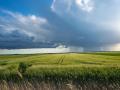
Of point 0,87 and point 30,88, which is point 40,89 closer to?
point 30,88

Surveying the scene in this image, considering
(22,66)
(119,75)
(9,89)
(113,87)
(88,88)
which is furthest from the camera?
(22,66)

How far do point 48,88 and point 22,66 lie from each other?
27.4 meters

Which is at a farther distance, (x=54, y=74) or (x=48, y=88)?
(x=54, y=74)

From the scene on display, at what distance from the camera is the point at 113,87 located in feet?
19.1

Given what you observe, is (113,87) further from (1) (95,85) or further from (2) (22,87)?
(2) (22,87)

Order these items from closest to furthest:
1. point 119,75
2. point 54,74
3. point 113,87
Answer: point 113,87 < point 119,75 < point 54,74

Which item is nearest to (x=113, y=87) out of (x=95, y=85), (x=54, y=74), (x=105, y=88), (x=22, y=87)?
(x=105, y=88)

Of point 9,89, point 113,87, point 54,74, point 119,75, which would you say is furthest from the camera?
point 54,74

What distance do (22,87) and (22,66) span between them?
88.4 ft

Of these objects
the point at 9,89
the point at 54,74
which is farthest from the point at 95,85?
the point at 54,74

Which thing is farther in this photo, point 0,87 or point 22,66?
point 22,66

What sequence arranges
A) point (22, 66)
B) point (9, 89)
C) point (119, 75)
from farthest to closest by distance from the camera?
point (22, 66)
point (119, 75)
point (9, 89)

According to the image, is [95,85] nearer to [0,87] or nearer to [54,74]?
[0,87]

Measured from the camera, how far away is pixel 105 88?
5.95 metres
